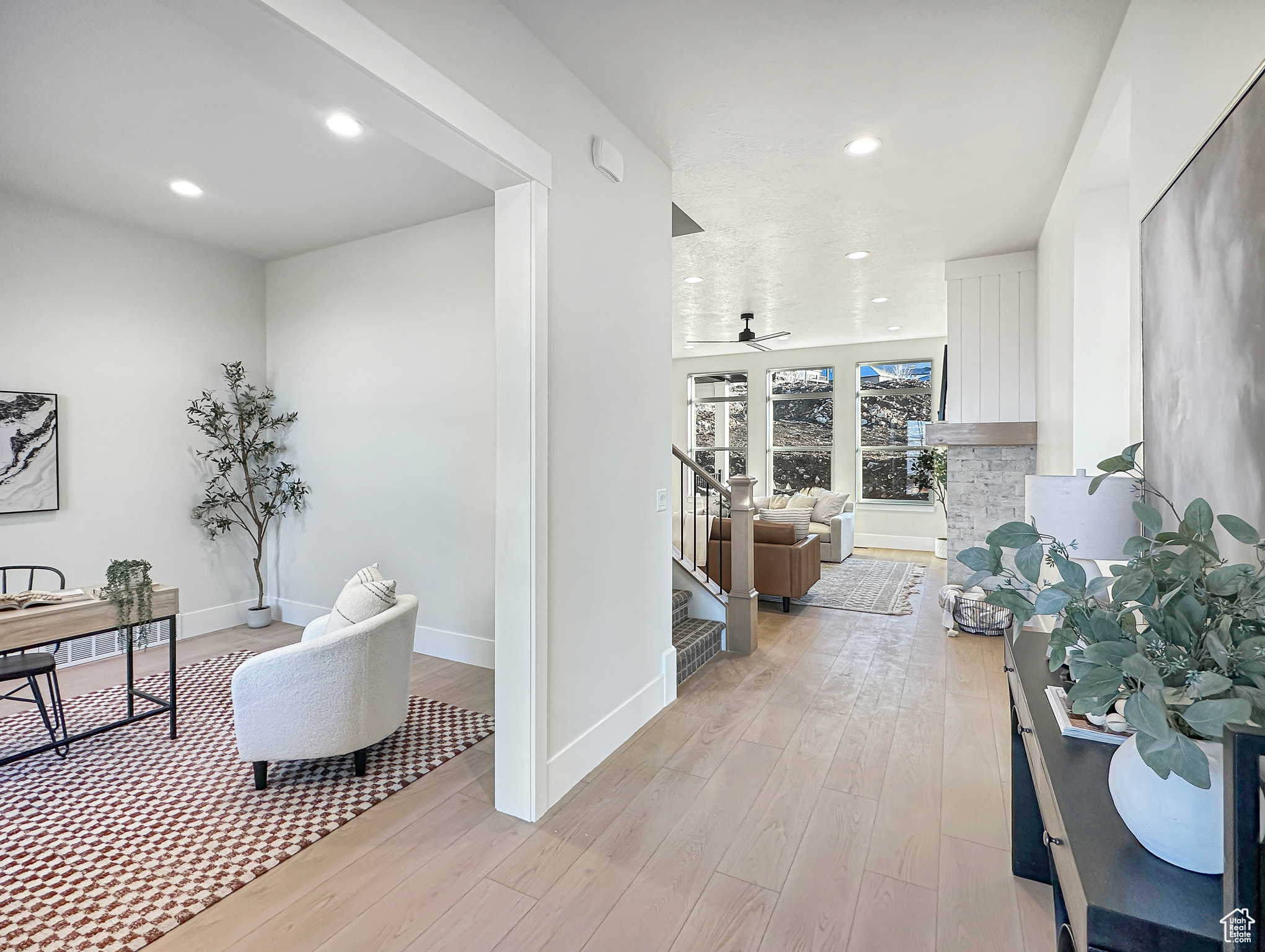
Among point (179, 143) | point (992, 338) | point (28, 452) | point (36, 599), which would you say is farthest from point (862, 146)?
point (28, 452)

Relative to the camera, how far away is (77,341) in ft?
13.0

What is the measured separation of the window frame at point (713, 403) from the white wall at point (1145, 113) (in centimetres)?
631

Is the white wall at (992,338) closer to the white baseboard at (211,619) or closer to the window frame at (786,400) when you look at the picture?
the window frame at (786,400)

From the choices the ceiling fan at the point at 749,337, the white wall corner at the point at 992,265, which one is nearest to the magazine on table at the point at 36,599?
the ceiling fan at the point at 749,337

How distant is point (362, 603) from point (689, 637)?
1.97 m

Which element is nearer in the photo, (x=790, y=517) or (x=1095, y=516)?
(x=1095, y=516)

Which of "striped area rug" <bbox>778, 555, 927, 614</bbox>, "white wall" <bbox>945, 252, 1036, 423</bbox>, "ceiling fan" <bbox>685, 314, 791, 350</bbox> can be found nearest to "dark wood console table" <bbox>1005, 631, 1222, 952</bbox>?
"white wall" <bbox>945, 252, 1036, 423</bbox>

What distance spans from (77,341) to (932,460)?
8587 mm

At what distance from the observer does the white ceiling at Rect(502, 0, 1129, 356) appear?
7.01 ft

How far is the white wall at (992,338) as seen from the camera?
15.6ft

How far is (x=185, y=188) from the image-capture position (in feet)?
11.7

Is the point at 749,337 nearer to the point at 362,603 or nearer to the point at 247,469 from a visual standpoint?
the point at 247,469

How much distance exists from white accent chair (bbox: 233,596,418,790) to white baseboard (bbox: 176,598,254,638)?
2.53 metres

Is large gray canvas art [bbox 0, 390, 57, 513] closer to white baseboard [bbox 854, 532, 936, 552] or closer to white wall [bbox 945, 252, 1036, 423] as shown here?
white wall [bbox 945, 252, 1036, 423]
